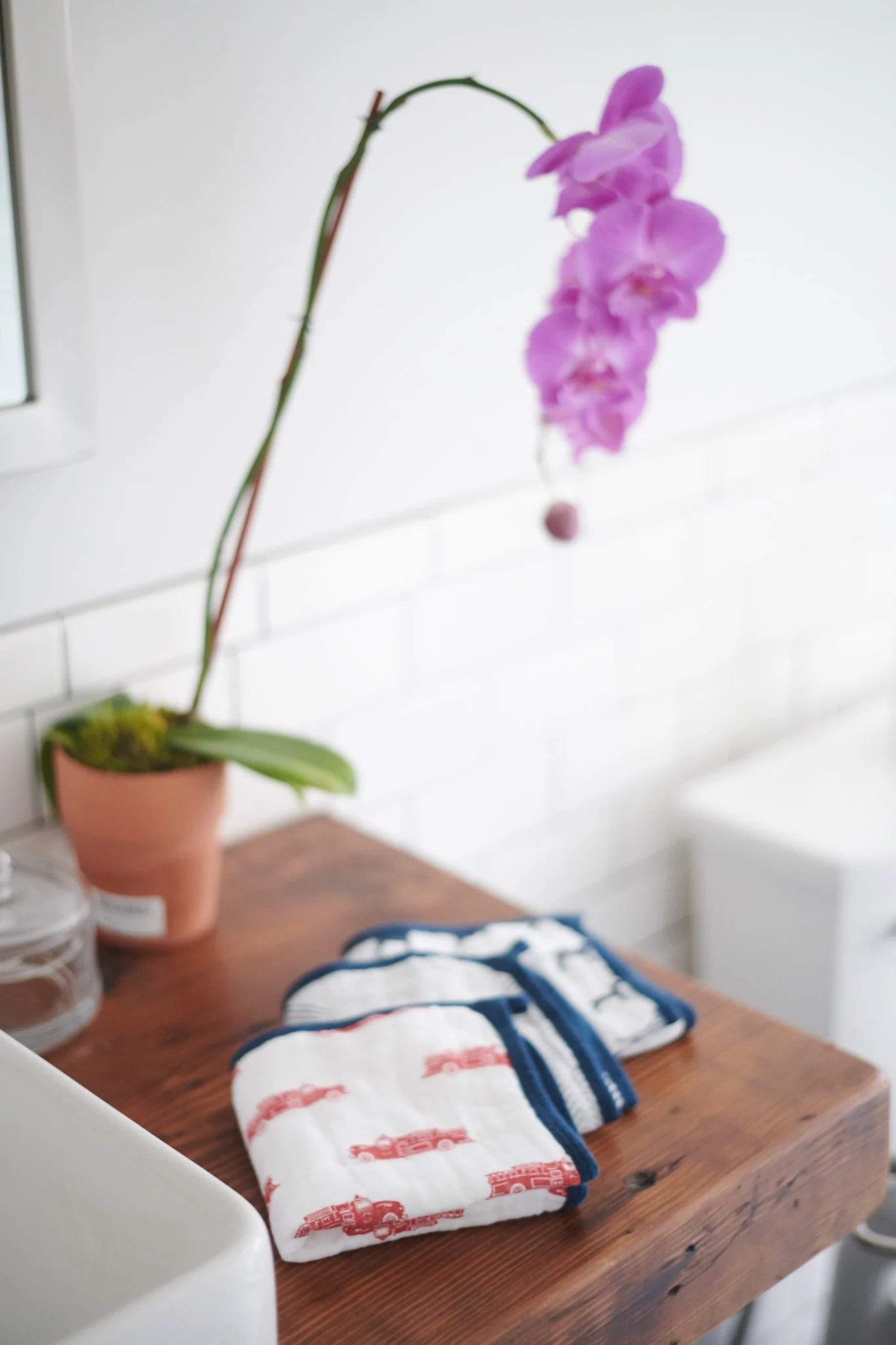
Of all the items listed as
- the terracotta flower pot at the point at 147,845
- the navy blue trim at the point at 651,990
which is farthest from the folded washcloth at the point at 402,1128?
the terracotta flower pot at the point at 147,845

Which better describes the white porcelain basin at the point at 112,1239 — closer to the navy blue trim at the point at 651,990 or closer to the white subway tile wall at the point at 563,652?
the navy blue trim at the point at 651,990

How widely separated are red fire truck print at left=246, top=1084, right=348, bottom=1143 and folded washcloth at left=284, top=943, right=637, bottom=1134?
95 mm

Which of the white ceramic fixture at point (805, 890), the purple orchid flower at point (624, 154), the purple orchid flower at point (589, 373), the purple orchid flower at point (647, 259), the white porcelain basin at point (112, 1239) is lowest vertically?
the white ceramic fixture at point (805, 890)

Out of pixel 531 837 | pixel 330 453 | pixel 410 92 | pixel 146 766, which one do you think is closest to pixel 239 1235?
pixel 146 766

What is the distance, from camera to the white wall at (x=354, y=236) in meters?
1.08

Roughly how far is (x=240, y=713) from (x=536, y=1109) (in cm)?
54

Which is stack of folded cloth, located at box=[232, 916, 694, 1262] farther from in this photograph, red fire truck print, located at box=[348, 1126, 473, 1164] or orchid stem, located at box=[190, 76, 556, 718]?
orchid stem, located at box=[190, 76, 556, 718]

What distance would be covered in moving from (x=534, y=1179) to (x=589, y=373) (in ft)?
1.68

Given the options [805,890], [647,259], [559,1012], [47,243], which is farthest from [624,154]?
[805,890]

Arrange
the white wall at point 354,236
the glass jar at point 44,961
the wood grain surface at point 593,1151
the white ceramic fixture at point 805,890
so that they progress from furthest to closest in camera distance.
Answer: the white ceramic fixture at point 805,890 → the white wall at point 354,236 → the glass jar at point 44,961 → the wood grain surface at point 593,1151

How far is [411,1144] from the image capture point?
0.81 meters

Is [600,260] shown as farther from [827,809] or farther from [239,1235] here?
[827,809]

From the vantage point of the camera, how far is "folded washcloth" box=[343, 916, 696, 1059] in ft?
3.11

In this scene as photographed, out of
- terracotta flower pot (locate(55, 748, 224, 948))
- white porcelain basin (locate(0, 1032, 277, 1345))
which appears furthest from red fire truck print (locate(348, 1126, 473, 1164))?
terracotta flower pot (locate(55, 748, 224, 948))
